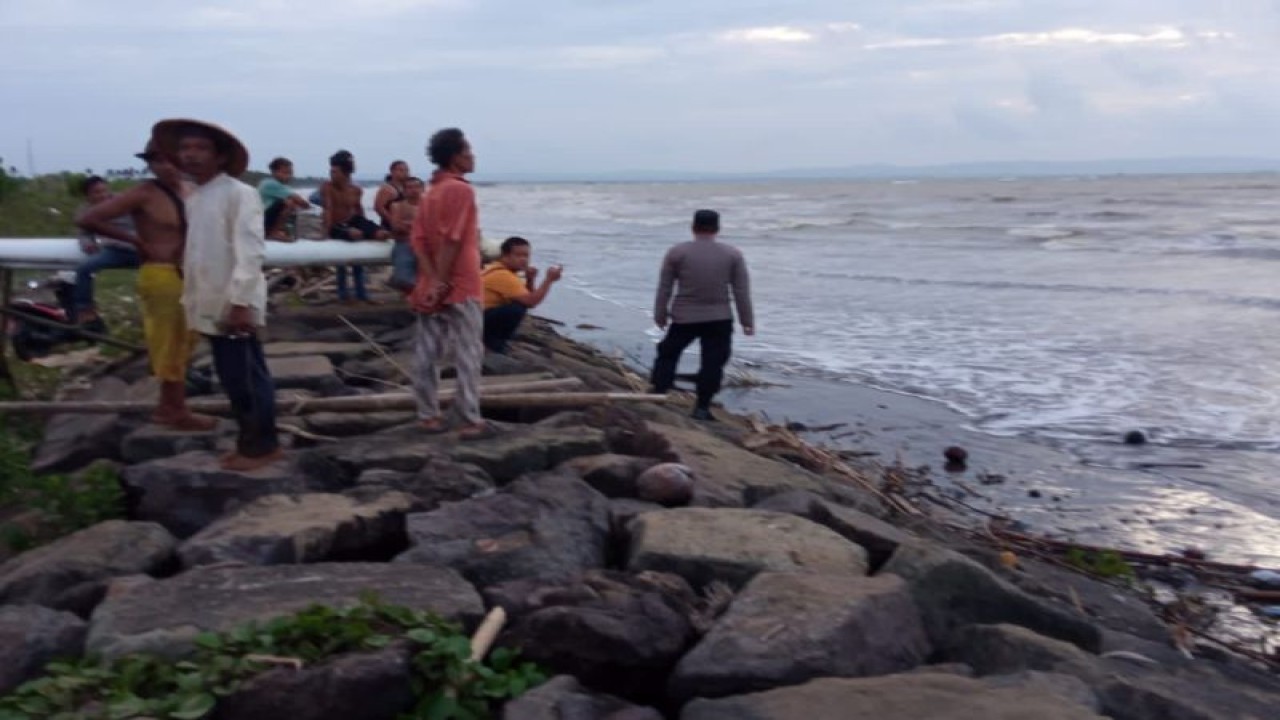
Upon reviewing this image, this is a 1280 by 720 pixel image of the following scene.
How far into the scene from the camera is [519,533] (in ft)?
16.8

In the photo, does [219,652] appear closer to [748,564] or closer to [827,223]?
[748,564]

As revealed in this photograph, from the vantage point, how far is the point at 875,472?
9.32 m

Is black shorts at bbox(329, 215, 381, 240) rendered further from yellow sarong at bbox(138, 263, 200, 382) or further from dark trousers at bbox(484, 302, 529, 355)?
yellow sarong at bbox(138, 263, 200, 382)

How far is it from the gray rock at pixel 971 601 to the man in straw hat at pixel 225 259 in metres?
2.93

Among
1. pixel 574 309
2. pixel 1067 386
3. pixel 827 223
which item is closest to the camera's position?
pixel 1067 386

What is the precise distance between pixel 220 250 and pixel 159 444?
4.26ft

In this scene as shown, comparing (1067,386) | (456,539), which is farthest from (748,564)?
(1067,386)

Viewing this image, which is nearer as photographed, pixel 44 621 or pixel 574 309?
pixel 44 621

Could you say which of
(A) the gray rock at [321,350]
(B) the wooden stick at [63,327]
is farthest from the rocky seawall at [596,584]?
(A) the gray rock at [321,350]

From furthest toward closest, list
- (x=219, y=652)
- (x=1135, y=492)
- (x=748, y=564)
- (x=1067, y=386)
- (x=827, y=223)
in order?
(x=827, y=223), (x=1067, y=386), (x=1135, y=492), (x=748, y=564), (x=219, y=652)

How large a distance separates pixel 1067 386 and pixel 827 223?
33664mm

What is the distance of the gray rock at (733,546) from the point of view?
492 centimetres

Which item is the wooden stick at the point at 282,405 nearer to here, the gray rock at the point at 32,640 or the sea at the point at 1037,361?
the gray rock at the point at 32,640

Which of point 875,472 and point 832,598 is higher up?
point 832,598
